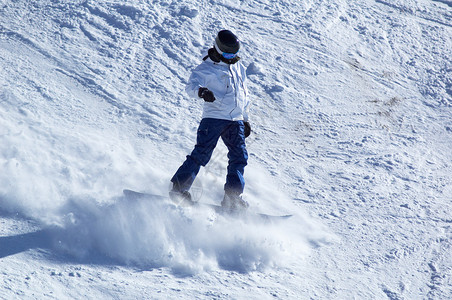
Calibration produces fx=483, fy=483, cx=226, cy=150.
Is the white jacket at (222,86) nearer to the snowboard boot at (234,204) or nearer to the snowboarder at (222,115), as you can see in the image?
the snowboarder at (222,115)

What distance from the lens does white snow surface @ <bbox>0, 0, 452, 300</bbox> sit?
394cm

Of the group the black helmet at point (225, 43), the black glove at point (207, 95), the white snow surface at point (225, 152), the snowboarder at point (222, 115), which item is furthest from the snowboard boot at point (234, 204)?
the black helmet at point (225, 43)

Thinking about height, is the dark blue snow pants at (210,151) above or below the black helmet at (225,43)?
below

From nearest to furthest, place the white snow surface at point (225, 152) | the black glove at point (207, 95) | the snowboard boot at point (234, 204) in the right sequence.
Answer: the white snow surface at point (225, 152), the black glove at point (207, 95), the snowboard boot at point (234, 204)

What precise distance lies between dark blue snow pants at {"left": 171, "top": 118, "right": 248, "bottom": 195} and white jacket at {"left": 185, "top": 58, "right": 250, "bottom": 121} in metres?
0.08

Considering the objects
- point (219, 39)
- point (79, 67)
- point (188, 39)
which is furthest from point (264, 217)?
point (188, 39)

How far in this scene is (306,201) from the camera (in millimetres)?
5293

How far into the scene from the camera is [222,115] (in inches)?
175

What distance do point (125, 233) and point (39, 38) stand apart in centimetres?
418

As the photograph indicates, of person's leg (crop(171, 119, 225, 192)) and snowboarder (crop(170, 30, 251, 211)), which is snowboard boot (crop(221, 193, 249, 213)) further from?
person's leg (crop(171, 119, 225, 192))

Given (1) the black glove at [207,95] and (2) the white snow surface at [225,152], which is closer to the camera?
(2) the white snow surface at [225,152]

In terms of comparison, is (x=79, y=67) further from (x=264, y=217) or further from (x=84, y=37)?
(x=264, y=217)

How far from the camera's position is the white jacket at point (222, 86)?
4.34 meters

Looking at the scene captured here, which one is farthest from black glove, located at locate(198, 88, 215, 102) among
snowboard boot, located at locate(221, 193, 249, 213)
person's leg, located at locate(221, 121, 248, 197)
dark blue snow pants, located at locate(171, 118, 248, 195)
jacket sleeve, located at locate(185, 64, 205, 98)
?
snowboard boot, located at locate(221, 193, 249, 213)
